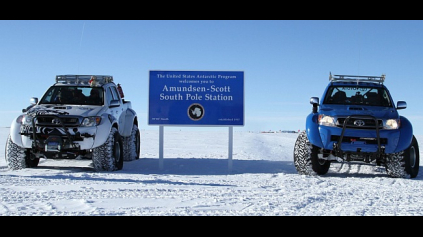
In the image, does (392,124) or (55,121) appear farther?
(55,121)

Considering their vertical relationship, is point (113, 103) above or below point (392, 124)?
above

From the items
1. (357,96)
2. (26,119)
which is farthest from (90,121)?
(357,96)

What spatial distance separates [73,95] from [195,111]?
9.15ft

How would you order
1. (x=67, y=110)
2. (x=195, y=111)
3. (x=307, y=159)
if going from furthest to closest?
(x=195, y=111), (x=67, y=110), (x=307, y=159)

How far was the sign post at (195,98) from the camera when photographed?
1178 centimetres

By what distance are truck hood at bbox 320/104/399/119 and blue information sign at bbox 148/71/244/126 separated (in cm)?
220

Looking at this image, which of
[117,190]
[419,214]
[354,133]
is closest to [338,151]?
[354,133]

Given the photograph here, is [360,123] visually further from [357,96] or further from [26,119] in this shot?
[26,119]

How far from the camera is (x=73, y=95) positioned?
11.6 m

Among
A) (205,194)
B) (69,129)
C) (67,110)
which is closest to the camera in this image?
(205,194)

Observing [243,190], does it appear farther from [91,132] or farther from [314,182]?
[91,132]

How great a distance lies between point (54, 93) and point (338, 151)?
6.39 metres

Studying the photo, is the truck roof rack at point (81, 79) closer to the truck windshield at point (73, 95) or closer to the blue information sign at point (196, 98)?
the truck windshield at point (73, 95)

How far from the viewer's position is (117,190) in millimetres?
7465
